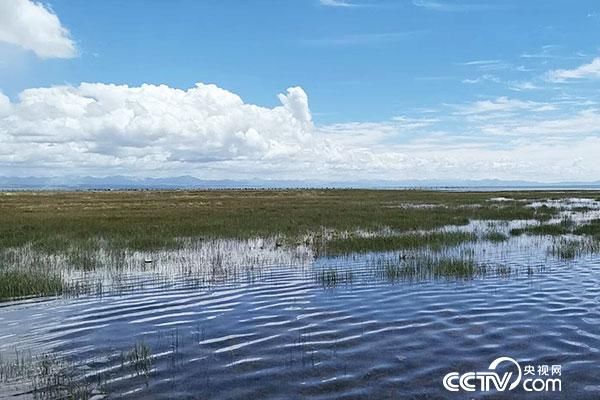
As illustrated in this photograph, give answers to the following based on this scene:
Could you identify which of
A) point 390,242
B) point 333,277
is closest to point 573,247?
point 390,242

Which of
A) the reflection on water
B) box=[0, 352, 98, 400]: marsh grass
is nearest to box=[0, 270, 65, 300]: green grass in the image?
the reflection on water

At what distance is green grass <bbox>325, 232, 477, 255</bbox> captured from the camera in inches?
998

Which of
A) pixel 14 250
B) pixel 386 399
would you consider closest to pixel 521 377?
pixel 386 399

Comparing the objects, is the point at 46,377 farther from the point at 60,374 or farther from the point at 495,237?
the point at 495,237

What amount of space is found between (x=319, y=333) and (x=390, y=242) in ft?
49.4

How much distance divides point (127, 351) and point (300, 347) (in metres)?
3.77

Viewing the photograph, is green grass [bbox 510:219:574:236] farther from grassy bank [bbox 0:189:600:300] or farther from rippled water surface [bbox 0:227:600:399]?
rippled water surface [bbox 0:227:600:399]

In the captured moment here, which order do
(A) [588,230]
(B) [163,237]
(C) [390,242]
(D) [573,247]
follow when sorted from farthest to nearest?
(A) [588,230] → (B) [163,237] → (C) [390,242] → (D) [573,247]

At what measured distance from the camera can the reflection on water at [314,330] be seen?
950cm

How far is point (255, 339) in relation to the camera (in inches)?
476

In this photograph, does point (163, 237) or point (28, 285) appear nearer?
point (28, 285)

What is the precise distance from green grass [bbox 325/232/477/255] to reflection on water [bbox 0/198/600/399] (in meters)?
4.73

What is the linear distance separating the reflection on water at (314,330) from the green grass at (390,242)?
4733 millimetres

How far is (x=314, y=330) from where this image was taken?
41.7 ft
